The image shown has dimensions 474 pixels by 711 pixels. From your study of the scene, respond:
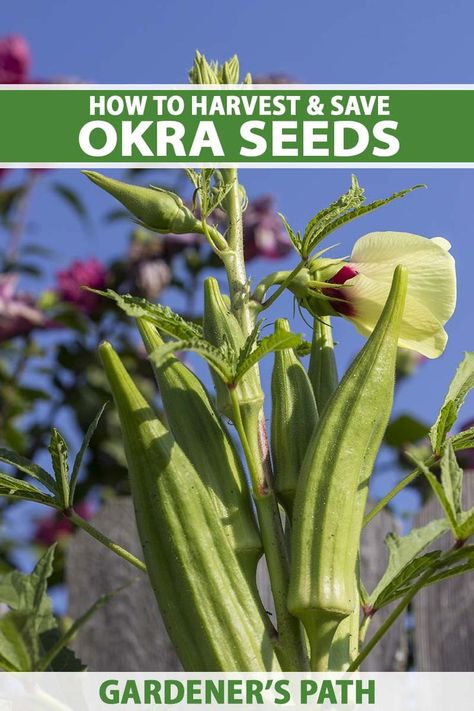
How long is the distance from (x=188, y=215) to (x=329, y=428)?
0.61ft

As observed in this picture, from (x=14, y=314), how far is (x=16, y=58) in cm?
66

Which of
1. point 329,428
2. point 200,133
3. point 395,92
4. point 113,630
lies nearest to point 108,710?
point 329,428

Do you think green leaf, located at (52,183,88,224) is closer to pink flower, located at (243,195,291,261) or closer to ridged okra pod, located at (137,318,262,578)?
pink flower, located at (243,195,291,261)

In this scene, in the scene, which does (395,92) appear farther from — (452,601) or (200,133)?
(452,601)

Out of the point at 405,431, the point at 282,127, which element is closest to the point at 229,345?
the point at 282,127

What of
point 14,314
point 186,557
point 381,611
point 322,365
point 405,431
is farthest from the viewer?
point 14,314

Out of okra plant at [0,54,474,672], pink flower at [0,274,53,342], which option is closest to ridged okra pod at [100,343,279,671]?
okra plant at [0,54,474,672]

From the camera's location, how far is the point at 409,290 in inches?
29.9

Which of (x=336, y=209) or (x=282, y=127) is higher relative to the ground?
(x=282, y=127)

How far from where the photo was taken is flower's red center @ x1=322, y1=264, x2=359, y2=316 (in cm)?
76

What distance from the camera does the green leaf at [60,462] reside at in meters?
0.74

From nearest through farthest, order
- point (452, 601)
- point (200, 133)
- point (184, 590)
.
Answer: point (184, 590) < point (200, 133) < point (452, 601)

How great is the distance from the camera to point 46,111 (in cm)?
111

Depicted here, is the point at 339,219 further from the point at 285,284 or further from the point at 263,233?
the point at 263,233
